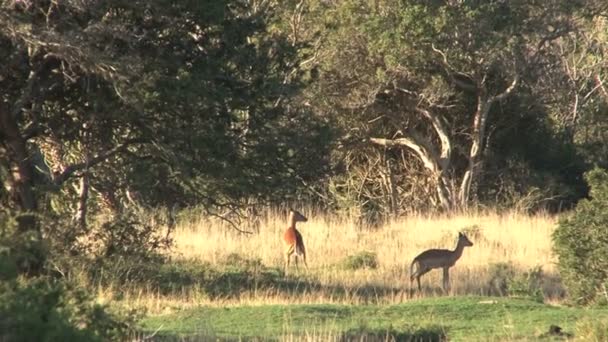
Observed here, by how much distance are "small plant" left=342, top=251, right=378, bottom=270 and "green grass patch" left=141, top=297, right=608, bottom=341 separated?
15.7ft

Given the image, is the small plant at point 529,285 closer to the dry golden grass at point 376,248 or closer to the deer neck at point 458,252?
the dry golden grass at point 376,248

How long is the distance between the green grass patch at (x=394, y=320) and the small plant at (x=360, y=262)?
479 cm

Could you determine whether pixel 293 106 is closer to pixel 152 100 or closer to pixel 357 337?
pixel 152 100

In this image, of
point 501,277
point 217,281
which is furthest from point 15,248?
point 501,277

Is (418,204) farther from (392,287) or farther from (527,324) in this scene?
(527,324)

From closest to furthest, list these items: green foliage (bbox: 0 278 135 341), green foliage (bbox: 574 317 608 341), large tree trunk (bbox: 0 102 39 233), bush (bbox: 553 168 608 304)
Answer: green foliage (bbox: 0 278 135 341), green foliage (bbox: 574 317 608 341), bush (bbox: 553 168 608 304), large tree trunk (bbox: 0 102 39 233)

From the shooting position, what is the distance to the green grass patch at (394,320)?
34.5ft

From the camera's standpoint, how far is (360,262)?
18.4 meters

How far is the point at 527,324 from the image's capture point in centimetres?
1134

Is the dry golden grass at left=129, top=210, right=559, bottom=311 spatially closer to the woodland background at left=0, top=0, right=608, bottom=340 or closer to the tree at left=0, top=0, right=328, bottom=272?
the woodland background at left=0, top=0, right=608, bottom=340

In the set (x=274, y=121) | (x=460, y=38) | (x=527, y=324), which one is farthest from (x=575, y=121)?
(x=527, y=324)

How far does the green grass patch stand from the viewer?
1052cm

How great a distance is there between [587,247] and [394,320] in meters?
3.41

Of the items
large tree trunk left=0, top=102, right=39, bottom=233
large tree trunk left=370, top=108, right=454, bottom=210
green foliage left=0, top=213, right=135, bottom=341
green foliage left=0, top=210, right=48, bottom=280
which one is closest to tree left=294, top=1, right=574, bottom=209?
large tree trunk left=370, top=108, right=454, bottom=210
